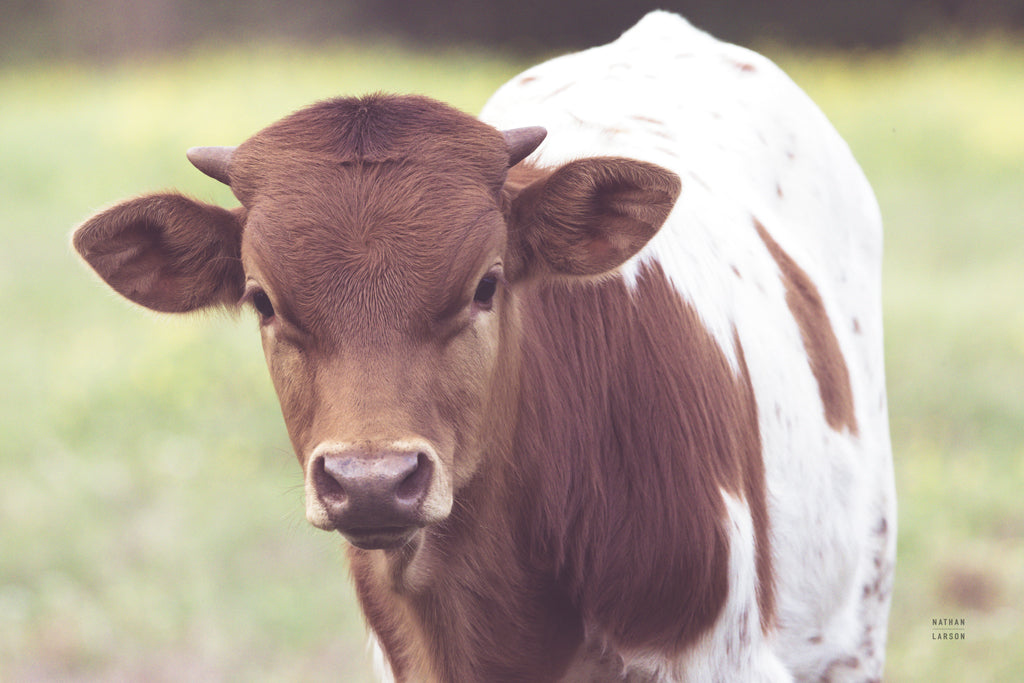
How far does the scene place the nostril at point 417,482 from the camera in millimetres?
2557

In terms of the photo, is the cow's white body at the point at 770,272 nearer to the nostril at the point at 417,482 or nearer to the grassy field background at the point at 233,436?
the nostril at the point at 417,482

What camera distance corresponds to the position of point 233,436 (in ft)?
24.4

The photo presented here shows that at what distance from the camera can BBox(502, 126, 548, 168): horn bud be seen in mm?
3033

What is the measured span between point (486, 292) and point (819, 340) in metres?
1.60

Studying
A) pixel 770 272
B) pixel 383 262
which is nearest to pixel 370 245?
pixel 383 262

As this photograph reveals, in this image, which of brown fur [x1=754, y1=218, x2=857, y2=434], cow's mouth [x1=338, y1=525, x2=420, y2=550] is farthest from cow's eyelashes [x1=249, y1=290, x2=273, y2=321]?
brown fur [x1=754, y1=218, x2=857, y2=434]

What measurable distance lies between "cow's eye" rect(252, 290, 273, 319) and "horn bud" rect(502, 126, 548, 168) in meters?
0.62

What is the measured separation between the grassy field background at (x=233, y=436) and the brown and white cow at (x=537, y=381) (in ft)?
1.79

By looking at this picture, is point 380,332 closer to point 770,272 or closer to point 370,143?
point 370,143

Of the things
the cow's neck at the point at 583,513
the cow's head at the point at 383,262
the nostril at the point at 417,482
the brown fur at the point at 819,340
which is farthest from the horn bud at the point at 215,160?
the brown fur at the point at 819,340

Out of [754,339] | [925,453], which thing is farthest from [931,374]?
[754,339]

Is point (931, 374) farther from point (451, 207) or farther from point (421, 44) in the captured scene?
point (421, 44)

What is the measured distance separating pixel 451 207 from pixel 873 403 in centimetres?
225

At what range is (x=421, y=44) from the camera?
812 inches
